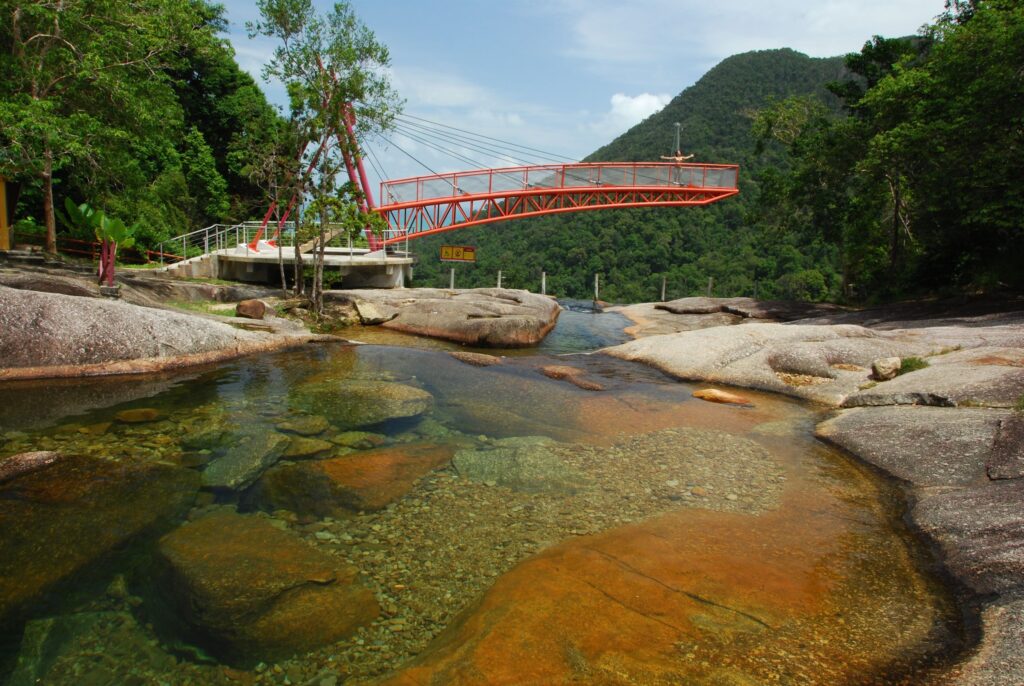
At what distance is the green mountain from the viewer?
48.1 meters

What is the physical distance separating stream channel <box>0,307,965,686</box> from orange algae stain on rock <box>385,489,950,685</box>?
0.02 meters

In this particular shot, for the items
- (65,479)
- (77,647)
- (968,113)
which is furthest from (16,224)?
(968,113)

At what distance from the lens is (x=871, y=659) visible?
3887mm

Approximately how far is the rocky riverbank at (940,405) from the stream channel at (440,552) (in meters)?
0.34

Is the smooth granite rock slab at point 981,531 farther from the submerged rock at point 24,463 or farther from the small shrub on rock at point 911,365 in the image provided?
the submerged rock at point 24,463

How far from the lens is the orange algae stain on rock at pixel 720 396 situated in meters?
11.0

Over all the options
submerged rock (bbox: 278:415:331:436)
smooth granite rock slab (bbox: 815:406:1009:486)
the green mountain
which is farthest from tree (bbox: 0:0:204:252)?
the green mountain

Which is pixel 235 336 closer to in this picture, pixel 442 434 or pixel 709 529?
pixel 442 434

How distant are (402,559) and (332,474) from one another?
2.12 meters

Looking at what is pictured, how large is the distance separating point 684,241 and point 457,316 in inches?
1709

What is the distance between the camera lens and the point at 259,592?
174 inches

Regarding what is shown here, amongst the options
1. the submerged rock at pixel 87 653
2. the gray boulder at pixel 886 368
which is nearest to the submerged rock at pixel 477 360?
the gray boulder at pixel 886 368

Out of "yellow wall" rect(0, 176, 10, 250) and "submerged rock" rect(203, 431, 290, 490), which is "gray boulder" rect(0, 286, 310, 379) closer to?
"submerged rock" rect(203, 431, 290, 490)

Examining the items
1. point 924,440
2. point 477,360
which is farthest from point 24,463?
point 924,440
